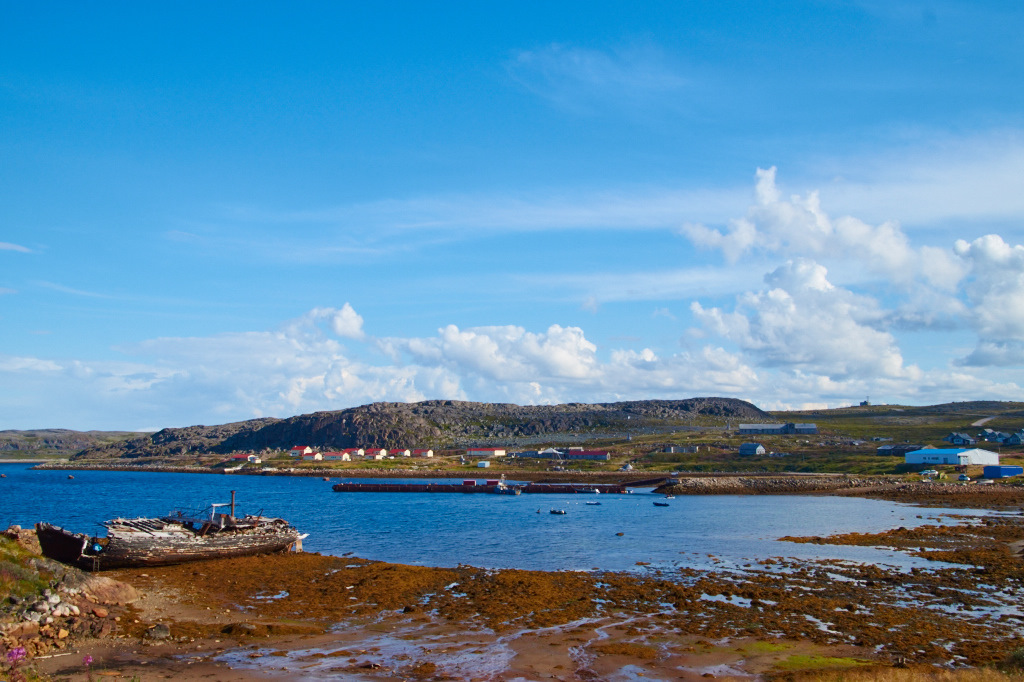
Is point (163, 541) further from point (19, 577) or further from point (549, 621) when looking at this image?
point (549, 621)

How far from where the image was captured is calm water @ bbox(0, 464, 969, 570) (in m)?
49.6

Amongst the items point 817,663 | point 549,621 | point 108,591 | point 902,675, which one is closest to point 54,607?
point 108,591

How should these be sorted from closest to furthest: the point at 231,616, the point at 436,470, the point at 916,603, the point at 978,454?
the point at 231,616 < the point at 916,603 < the point at 978,454 < the point at 436,470

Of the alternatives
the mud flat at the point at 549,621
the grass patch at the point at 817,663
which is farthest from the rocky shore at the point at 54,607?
the grass patch at the point at 817,663

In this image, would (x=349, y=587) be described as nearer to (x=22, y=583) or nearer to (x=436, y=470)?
(x=22, y=583)

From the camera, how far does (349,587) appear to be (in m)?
37.2

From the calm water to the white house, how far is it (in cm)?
4989

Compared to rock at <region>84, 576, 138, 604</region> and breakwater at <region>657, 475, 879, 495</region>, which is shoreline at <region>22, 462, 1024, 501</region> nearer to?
breakwater at <region>657, 475, 879, 495</region>

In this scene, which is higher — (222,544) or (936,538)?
(222,544)

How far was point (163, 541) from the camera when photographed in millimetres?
41906

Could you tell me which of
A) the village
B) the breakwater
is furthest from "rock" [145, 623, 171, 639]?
the village

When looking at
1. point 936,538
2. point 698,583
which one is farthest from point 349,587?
point 936,538

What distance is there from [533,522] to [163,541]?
40.0m

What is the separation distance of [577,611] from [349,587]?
12.1 m
